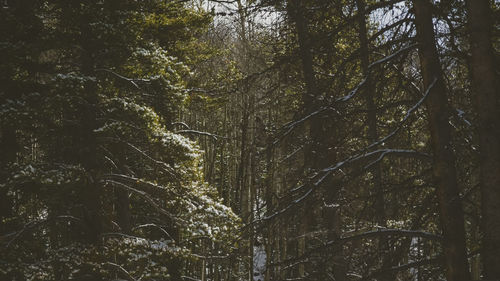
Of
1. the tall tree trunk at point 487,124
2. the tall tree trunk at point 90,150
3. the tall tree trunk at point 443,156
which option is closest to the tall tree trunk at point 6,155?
the tall tree trunk at point 90,150

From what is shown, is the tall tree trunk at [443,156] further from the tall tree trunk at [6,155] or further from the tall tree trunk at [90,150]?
the tall tree trunk at [6,155]

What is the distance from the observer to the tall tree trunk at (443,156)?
159 inches

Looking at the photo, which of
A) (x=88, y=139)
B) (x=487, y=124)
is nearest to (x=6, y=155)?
(x=88, y=139)

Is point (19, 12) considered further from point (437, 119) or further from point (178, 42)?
point (437, 119)

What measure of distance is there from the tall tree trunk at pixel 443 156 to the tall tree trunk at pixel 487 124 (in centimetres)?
22

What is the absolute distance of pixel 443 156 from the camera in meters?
4.08

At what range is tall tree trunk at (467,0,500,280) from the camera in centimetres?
392

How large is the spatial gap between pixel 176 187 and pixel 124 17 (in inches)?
143

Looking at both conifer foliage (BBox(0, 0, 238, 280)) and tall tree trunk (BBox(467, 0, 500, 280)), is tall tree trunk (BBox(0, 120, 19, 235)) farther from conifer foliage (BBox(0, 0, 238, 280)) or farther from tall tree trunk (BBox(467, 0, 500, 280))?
tall tree trunk (BBox(467, 0, 500, 280))

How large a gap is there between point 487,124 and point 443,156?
0.47m

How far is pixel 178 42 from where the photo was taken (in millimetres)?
13742

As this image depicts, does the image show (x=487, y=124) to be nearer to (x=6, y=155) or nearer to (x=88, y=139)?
(x=88, y=139)

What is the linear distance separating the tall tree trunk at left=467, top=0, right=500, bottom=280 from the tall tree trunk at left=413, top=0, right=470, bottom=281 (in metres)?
0.22

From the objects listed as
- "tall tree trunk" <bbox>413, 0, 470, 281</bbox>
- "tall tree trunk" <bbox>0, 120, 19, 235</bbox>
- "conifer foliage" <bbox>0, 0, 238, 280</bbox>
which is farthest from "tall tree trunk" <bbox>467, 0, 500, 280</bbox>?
"tall tree trunk" <bbox>0, 120, 19, 235</bbox>
